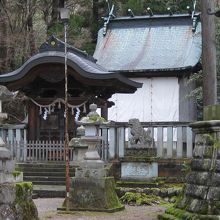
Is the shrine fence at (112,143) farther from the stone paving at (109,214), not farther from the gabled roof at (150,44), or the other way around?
the gabled roof at (150,44)

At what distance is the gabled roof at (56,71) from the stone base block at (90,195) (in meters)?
5.63

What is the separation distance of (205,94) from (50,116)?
5.33 metres

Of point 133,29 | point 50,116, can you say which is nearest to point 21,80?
point 50,116

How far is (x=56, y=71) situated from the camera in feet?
57.6

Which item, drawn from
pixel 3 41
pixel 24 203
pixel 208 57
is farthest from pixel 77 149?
pixel 3 41

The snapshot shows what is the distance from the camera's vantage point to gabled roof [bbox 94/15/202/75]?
82.4 feet

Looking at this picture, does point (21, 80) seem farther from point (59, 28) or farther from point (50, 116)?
point (59, 28)

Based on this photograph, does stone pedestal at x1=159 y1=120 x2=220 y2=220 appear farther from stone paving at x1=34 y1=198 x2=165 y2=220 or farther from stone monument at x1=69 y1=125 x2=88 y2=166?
stone monument at x1=69 y1=125 x2=88 y2=166

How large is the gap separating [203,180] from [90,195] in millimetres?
3883

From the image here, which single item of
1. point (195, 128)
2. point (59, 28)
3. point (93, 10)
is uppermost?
point (93, 10)

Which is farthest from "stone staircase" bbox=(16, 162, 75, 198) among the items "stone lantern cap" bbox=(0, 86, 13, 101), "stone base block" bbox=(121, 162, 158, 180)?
"stone lantern cap" bbox=(0, 86, 13, 101)

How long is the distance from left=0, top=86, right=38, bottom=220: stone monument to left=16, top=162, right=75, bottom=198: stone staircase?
667 centimetres

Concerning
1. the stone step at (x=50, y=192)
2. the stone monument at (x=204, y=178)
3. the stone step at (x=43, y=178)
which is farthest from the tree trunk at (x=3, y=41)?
the stone monument at (x=204, y=178)

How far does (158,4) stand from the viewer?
2991 centimetres
